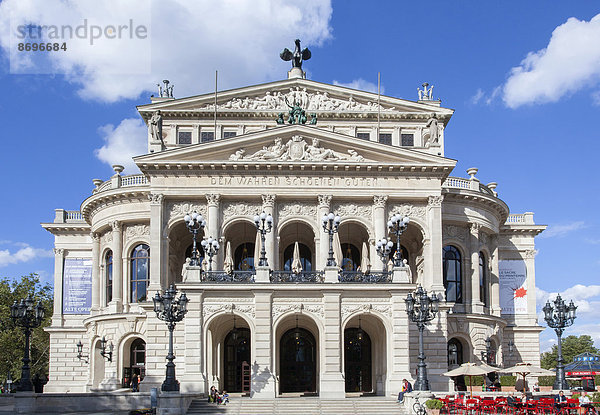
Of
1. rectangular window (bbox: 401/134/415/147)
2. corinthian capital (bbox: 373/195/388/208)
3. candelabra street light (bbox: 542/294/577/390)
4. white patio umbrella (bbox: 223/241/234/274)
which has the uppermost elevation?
rectangular window (bbox: 401/134/415/147)

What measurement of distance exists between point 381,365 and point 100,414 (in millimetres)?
15828

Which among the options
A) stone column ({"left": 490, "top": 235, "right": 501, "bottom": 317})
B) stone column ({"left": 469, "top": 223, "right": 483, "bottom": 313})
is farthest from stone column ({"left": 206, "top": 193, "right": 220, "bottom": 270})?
stone column ({"left": 490, "top": 235, "right": 501, "bottom": 317})

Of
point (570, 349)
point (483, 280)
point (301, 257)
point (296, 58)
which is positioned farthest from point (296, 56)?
point (570, 349)

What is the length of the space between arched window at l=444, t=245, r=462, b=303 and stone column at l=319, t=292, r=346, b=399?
58.7ft

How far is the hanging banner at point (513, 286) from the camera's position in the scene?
6122 cm

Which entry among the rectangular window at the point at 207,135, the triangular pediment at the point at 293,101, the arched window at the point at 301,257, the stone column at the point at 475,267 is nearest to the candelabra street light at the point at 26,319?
the arched window at the point at 301,257

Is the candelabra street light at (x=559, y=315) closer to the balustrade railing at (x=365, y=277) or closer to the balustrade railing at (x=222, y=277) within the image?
the balustrade railing at (x=365, y=277)

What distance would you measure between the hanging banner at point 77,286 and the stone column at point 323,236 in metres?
20.2

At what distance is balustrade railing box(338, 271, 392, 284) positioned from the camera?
1625 inches

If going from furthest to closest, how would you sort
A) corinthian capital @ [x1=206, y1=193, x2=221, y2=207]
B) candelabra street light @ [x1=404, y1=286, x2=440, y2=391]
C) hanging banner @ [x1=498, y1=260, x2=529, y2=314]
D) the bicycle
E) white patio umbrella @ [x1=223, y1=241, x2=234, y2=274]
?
1. hanging banner @ [x1=498, y1=260, x2=529, y2=314]
2. corinthian capital @ [x1=206, y1=193, x2=221, y2=207]
3. white patio umbrella @ [x1=223, y1=241, x2=234, y2=274]
4. candelabra street light @ [x1=404, y1=286, x2=440, y2=391]
5. the bicycle

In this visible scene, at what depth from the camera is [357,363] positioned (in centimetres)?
4950

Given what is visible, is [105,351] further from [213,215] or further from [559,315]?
[559,315]

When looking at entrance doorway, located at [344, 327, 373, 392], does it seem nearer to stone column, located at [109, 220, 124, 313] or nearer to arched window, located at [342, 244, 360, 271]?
arched window, located at [342, 244, 360, 271]

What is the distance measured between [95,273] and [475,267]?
27.5 metres
